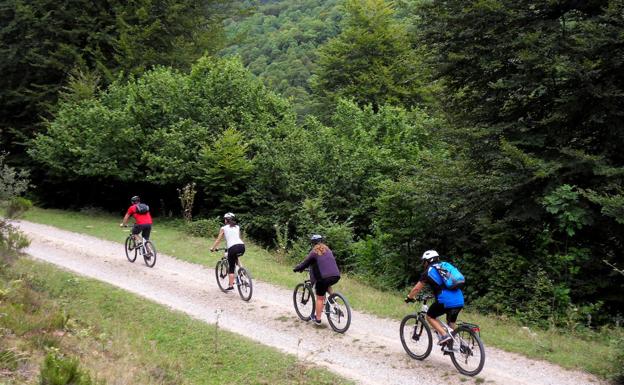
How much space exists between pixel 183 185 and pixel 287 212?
6160 mm

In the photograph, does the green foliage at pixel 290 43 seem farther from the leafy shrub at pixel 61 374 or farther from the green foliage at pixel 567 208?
the leafy shrub at pixel 61 374

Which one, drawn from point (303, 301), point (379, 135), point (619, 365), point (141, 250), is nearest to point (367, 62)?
point (379, 135)

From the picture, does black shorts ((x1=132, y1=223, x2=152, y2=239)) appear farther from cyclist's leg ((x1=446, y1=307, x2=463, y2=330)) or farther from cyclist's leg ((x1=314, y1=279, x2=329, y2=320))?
cyclist's leg ((x1=446, y1=307, x2=463, y2=330))

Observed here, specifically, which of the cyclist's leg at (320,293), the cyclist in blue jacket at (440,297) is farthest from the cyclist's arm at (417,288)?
the cyclist's leg at (320,293)

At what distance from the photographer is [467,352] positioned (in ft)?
29.0

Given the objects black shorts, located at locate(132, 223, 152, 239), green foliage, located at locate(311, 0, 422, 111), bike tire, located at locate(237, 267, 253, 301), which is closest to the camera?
bike tire, located at locate(237, 267, 253, 301)

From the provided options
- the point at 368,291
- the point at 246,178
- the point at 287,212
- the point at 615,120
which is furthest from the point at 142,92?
the point at 615,120

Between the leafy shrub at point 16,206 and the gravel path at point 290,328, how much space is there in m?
3.25

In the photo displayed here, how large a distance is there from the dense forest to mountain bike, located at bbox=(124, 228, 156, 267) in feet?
15.8

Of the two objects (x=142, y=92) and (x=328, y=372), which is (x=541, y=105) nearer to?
(x=328, y=372)

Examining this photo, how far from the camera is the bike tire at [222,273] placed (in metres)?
14.4

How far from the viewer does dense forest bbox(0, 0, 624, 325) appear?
1288 cm

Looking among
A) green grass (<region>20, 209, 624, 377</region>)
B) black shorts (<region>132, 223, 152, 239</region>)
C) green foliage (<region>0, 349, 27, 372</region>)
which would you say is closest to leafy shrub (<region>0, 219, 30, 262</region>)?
black shorts (<region>132, 223, 152, 239</region>)

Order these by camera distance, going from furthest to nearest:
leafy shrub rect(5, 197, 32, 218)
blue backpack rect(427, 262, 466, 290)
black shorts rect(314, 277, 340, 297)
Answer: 1. leafy shrub rect(5, 197, 32, 218)
2. black shorts rect(314, 277, 340, 297)
3. blue backpack rect(427, 262, 466, 290)
